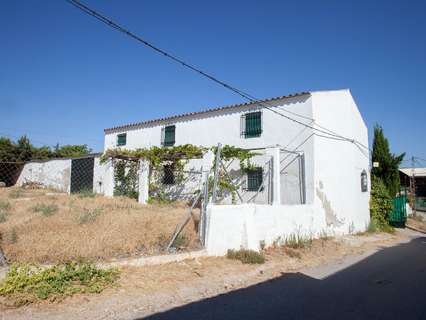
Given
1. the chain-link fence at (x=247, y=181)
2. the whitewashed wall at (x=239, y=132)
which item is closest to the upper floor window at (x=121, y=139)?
the whitewashed wall at (x=239, y=132)

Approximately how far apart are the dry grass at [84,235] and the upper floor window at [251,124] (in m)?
6.05

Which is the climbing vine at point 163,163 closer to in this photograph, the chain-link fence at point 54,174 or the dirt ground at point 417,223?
the chain-link fence at point 54,174

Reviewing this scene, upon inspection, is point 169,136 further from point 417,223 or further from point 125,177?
point 417,223

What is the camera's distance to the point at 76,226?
24.3 ft

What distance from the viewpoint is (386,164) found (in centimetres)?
1880

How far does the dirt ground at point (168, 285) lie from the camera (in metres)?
4.31

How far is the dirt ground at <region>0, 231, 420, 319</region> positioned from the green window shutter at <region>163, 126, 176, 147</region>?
31.5ft

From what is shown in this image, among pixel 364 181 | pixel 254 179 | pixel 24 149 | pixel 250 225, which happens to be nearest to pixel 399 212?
pixel 364 181

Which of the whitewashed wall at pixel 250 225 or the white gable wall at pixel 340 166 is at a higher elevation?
the white gable wall at pixel 340 166

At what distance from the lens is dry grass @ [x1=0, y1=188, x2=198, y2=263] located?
588 centimetres

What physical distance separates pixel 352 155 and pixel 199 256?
35.8 feet

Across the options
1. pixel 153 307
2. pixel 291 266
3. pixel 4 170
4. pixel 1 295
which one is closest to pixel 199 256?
pixel 291 266

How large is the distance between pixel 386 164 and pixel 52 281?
18.8m

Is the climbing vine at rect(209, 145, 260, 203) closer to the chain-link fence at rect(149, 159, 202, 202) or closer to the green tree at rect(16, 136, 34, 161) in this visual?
the chain-link fence at rect(149, 159, 202, 202)
